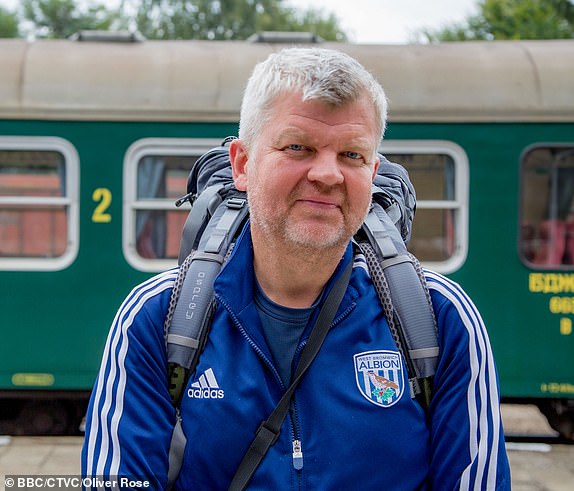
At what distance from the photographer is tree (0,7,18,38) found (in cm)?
3408

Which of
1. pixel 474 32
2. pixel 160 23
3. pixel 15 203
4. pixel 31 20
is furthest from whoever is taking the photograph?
pixel 31 20

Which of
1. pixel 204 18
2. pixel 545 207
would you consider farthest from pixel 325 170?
pixel 204 18

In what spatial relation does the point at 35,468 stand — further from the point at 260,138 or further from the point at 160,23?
the point at 160,23

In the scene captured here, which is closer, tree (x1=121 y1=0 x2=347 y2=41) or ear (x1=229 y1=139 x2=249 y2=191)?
ear (x1=229 y1=139 x2=249 y2=191)

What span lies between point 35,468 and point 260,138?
374cm

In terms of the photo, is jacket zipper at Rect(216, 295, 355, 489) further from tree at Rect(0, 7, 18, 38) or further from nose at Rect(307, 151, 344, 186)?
tree at Rect(0, 7, 18, 38)

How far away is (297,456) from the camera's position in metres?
1.64

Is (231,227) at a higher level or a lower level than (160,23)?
higher

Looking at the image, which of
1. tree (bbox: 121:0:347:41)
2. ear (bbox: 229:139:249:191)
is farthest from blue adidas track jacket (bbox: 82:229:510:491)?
tree (bbox: 121:0:347:41)

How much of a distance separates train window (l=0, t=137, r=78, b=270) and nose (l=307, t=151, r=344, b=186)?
4316 mm

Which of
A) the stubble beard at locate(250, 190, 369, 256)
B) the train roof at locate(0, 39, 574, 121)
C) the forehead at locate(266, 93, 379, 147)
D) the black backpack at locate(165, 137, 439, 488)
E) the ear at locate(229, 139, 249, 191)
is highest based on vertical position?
the forehead at locate(266, 93, 379, 147)

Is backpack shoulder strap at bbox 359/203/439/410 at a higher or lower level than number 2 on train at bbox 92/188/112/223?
higher

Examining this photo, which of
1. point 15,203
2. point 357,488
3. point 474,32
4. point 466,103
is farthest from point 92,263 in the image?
point 474,32

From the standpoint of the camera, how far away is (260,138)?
170 cm
